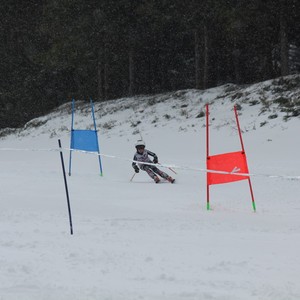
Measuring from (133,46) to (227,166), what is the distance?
78.5ft

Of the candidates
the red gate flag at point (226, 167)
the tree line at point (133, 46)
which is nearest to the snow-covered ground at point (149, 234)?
the red gate flag at point (226, 167)

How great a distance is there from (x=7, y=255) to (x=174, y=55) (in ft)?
117

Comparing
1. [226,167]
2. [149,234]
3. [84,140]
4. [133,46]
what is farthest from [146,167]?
[133,46]

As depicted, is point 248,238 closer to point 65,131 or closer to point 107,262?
point 107,262

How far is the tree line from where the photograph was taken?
25.3 meters

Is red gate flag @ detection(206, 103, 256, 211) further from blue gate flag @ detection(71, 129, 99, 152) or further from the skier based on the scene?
blue gate flag @ detection(71, 129, 99, 152)

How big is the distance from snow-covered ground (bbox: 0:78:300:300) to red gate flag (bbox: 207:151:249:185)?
0.56 m

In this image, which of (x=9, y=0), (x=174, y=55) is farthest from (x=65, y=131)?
(x=9, y=0)

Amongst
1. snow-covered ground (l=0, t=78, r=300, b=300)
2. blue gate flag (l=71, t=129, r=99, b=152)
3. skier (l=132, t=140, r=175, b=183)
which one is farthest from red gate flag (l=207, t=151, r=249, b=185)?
Answer: blue gate flag (l=71, t=129, r=99, b=152)

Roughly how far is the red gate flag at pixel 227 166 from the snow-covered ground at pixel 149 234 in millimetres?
559

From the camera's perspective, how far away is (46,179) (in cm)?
1296

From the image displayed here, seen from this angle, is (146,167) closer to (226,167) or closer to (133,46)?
(226,167)

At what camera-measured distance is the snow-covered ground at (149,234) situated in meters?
4.37

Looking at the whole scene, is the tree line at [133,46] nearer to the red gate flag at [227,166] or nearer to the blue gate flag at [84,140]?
the blue gate flag at [84,140]
